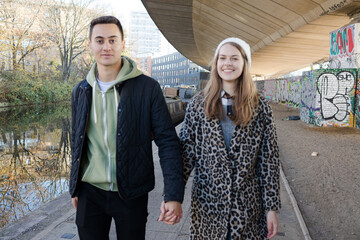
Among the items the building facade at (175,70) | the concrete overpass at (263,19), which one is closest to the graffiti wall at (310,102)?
the concrete overpass at (263,19)

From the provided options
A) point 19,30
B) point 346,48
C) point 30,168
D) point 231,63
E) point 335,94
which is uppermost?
point 19,30

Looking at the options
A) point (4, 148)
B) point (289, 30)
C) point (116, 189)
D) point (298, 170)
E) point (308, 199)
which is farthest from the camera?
point (289, 30)

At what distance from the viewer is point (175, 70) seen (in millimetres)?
132250

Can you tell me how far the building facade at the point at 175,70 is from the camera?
117125mm

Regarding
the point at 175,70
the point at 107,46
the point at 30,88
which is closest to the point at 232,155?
the point at 107,46

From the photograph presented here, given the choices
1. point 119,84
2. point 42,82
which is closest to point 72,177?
point 119,84

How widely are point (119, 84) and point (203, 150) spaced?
28.6 inches

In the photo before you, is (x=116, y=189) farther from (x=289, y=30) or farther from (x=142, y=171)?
(x=289, y=30)

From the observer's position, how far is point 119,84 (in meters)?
2.17

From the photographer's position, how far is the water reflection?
6059 millimetres

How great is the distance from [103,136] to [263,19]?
72.2ft

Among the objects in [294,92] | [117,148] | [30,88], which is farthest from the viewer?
[30,88]

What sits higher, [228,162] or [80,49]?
[80,49]

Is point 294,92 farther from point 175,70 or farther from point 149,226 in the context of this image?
point 175,70
